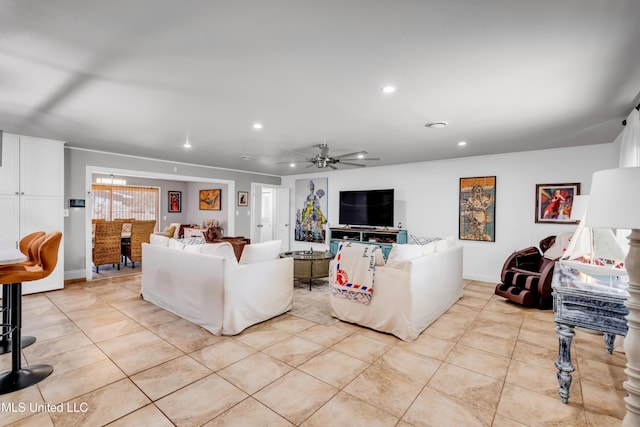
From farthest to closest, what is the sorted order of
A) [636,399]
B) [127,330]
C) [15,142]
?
1. [15,142]
2. [127,330]
3. [636,399]

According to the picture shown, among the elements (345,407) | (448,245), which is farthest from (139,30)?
(448,245)

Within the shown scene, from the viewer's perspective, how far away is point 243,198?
7863 millimetres

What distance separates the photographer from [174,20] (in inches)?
65.4

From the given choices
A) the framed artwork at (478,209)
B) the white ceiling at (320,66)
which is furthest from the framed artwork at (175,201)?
the framed artwork at (478,209)

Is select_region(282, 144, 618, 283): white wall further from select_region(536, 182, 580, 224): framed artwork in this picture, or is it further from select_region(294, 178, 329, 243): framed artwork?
select_region(294, 178, 329, 243): framed artwork

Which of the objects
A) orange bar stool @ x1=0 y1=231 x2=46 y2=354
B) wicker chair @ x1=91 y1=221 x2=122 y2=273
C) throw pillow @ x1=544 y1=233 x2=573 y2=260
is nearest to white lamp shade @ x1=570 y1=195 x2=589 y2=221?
throw pillow @ x1=544 y1=233 x2=573 y2=260

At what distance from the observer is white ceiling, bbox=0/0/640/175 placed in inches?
62.6

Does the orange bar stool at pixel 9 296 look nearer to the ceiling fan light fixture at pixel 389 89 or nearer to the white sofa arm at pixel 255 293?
the white sofa arm at pixel 255 293

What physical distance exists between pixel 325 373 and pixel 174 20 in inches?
103

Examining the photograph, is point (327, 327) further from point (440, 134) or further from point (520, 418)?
point (440, 134)

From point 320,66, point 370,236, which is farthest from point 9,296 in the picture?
point 370,236

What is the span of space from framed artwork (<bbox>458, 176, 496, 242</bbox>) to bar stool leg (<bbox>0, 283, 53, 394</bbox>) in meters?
6.06

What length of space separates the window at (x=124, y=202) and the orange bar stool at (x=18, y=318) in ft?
26.2

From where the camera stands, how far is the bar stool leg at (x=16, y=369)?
2.19 metres
